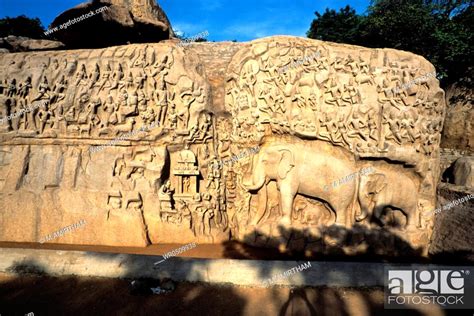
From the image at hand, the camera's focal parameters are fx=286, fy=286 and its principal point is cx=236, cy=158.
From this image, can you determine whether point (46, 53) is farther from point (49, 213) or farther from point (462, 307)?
point (462, 307)

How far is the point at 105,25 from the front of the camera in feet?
A: 27.0

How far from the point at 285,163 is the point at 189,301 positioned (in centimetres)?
337

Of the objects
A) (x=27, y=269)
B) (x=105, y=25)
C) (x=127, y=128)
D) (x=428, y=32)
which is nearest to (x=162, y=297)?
(x=27, y=269)

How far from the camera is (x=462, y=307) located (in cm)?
355

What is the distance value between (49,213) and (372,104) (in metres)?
7.60

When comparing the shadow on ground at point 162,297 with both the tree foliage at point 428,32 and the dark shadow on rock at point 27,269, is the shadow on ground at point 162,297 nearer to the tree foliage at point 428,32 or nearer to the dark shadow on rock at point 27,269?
the dark shadow on rock at point 27,269

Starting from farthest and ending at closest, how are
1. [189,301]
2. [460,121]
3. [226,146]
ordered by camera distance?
[460,121] < [226,146] < [189,301]

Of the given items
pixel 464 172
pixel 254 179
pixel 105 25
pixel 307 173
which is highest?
pixel 105 25

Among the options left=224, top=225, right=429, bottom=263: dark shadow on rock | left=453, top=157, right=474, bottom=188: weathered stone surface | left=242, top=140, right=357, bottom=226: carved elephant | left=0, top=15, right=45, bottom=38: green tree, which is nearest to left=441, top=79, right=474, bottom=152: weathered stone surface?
left=453, top=157, right=474, bottom=188: weathered stone surface

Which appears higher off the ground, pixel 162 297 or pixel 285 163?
pixel 285 163

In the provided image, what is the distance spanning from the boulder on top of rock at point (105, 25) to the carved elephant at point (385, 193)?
776 cm

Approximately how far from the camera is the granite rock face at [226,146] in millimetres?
5949

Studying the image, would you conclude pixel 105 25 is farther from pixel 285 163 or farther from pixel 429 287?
pixel 429 287

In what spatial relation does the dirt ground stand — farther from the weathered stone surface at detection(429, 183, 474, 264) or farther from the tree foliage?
the tree foliage
